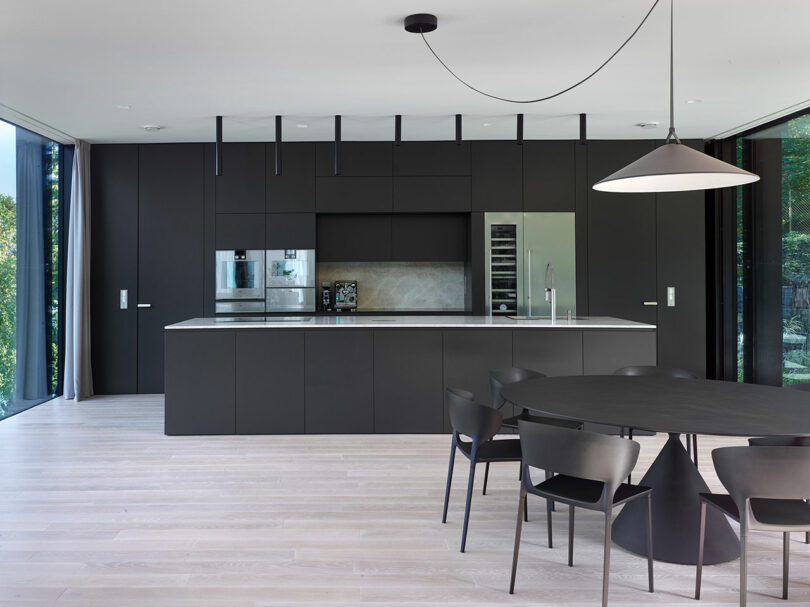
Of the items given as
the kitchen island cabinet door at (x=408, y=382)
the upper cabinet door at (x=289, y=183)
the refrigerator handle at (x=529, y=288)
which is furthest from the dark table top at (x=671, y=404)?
the upper cabinet door at (x=289, y=183)

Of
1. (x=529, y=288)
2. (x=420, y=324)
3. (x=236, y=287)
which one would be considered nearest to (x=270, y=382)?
(x=420, y=324)

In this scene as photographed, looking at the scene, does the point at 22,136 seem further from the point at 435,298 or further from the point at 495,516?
the point at 495,516

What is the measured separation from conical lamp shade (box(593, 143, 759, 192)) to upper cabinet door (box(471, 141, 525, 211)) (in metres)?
3.51

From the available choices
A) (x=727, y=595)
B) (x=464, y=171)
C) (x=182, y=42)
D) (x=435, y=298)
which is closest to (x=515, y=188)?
(x=464, y=171)

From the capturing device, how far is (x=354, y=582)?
2652 mm

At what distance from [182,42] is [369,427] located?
9.95 feet

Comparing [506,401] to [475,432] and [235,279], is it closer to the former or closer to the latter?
[475,432]

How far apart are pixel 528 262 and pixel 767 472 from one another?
15.6 feet

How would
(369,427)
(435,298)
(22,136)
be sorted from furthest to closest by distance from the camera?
1. (435,298)
2. (22,136)
3. (369,427)

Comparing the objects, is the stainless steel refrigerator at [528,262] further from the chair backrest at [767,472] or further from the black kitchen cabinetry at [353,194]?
the chair backrest at [767,472]

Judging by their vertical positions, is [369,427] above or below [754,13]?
below

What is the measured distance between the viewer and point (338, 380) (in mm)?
5191

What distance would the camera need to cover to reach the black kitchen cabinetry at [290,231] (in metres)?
6.88

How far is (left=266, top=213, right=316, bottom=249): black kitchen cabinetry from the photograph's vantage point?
688 centimetres
